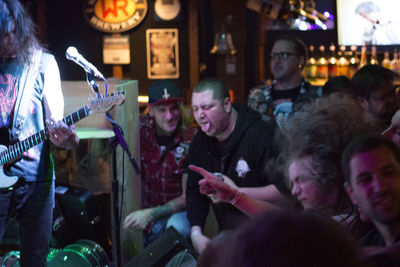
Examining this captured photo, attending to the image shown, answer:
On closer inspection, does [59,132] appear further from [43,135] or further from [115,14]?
[115,14]

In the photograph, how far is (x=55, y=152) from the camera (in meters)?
4.19

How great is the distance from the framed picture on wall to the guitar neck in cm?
430

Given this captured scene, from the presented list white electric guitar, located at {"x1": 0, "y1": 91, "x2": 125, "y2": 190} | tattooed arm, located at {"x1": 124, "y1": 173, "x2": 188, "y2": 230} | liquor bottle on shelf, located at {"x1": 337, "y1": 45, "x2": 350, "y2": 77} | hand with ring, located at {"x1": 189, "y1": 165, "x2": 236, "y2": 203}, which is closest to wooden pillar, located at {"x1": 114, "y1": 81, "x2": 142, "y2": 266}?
tattooed arm, located at {"x1": 124, "y1": 173, "x2": 188, "y2": 230}

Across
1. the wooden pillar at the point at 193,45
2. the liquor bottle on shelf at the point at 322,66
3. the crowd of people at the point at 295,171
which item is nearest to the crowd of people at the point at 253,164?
the crowd of people at the point at 295,171

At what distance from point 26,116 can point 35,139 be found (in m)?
0.12

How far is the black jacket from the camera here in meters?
3.12

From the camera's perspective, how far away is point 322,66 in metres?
7.06

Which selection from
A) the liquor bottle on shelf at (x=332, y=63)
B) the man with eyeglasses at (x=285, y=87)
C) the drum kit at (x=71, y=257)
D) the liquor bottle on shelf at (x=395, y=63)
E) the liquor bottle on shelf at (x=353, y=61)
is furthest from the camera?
the liquor bottle on shelf at (x=332, y=63)

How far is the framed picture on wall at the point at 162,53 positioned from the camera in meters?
6.76

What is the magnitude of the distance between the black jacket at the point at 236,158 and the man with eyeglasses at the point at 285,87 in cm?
73

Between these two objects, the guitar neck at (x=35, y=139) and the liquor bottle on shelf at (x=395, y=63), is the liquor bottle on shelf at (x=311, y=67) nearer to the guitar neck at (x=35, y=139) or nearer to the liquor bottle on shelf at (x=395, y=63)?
the liquor bottle on shelf at (x=395, y=63)

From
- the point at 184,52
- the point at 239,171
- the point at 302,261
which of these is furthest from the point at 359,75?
the point at 184,52

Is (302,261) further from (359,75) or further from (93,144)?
(93,144)

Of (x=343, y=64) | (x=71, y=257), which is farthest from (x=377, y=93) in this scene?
(x=343, y=64)
